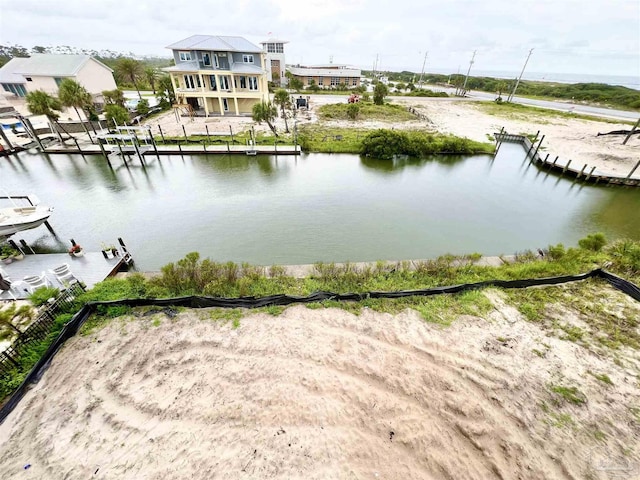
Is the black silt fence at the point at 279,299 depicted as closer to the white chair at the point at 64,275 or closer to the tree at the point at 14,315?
the tree at the point at 14,315

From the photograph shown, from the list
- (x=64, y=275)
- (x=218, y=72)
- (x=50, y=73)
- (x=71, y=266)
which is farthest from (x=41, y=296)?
(x=50, y=73)

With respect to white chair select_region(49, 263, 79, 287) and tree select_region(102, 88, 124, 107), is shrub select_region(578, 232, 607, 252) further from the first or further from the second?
tree select_region(102, 88, 124, 107)

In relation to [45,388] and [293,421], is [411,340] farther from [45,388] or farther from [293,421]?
[45,388]

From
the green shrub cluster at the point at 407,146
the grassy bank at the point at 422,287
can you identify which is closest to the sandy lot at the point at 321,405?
the grassy bank at the point at 422,287

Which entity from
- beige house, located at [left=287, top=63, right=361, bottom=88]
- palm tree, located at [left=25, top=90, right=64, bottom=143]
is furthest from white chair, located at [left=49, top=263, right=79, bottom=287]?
beige house, located at [left=287, top=63, right=361, bottom=88]

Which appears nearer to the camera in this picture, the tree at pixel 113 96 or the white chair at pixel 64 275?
the white chair at pixel 64 275

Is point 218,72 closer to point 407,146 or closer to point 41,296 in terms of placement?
point 407,146

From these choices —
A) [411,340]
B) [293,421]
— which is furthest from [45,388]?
[411,340]
